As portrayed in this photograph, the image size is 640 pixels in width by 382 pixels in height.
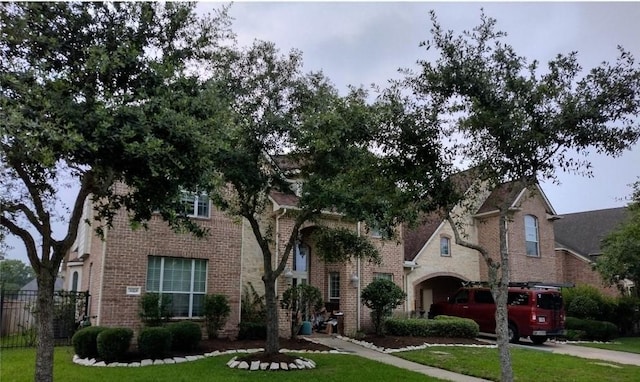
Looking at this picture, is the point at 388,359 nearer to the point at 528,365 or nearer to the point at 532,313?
the point at 528,365

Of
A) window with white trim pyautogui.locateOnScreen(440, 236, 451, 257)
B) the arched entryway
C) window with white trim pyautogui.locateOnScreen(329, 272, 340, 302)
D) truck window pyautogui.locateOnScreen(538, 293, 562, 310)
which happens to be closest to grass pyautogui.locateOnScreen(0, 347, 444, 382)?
window with white trim pyautogui.locateOnScreen(329, 272, 340, 302)

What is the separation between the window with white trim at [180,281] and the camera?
1594 cm

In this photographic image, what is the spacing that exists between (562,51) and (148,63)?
717 centimetres

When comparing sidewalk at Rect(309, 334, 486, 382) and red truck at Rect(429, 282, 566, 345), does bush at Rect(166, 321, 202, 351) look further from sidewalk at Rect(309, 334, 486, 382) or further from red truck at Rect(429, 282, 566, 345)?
red truck at Rect(429, 282, 566, 345)

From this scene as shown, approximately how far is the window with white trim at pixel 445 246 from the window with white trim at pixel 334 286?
6.34 meters

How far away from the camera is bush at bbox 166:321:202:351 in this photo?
45.7 feet

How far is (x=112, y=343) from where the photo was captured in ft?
40.2

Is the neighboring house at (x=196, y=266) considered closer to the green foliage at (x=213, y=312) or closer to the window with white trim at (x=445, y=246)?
the green foliage at (x=213, y=312)

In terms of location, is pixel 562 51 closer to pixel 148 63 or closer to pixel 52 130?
pixel 148 63

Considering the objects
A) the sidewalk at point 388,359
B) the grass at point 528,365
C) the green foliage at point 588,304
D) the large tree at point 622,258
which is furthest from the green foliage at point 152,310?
the green foliage at point 588,304

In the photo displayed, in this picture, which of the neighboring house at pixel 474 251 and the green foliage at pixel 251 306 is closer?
the green foliage at pixel 251 306

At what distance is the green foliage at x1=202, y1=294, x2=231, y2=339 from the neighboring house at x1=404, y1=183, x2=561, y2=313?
994 cm

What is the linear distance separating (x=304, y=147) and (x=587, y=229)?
91.5 feet

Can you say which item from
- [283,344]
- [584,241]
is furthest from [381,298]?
[584,241]
